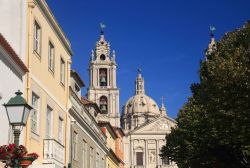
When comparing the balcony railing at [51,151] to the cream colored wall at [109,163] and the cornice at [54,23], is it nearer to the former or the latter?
the cornice at [54,23]

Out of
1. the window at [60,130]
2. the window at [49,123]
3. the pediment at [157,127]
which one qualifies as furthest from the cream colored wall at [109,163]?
the pediment at [157,127]

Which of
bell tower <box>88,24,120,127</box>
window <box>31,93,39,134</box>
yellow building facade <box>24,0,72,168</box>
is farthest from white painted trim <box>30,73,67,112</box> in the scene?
bell tower <box>88,24,120,127</box>

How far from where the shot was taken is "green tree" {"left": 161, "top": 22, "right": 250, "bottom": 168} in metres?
23.7

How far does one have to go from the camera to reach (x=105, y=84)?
96688 mm

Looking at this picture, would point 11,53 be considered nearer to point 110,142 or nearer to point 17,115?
point 17,115

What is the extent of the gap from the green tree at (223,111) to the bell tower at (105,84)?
61.8m

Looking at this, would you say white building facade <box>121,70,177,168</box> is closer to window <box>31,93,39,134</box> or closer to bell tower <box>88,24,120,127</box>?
bell tower <box>88,24,120,127</box>

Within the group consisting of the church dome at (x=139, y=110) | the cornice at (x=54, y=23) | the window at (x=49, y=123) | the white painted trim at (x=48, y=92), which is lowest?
the window at (x=49, y=123)

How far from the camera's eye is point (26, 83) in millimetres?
16078

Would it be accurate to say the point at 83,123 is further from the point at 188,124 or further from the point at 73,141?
the point at 188,124

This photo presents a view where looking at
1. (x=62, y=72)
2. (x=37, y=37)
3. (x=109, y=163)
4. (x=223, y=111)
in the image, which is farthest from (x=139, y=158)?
(x=37, y=37)

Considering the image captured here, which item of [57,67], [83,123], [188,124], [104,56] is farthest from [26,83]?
[104,56]

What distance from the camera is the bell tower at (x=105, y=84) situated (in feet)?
312

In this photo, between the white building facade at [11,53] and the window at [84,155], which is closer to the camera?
the white building facade at [11,53]
